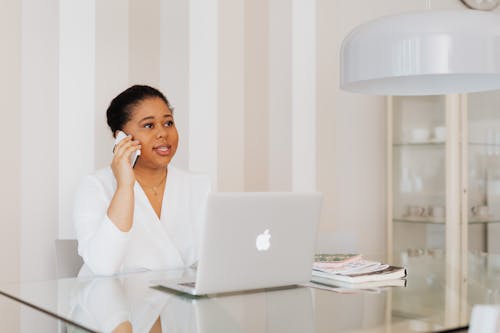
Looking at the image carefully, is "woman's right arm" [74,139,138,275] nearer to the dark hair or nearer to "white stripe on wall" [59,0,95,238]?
the dark hair

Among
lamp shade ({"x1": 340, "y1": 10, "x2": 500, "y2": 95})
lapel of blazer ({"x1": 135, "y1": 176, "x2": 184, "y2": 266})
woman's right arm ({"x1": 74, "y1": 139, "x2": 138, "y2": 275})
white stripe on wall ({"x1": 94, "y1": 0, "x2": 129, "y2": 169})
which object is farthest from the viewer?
white stripe on wall ({"x1": 94, "y1": 0, "x2": 129, "y2": 169})

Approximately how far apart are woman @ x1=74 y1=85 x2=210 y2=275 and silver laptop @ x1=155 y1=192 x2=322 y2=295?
0.38m

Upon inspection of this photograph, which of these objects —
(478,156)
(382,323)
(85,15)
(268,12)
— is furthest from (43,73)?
(478,156)

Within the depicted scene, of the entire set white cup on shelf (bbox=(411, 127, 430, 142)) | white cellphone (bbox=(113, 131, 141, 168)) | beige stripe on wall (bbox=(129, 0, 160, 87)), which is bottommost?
white cellphone (bbox=(113, 131, 141, 168))

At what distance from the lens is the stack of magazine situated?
6.42 feet

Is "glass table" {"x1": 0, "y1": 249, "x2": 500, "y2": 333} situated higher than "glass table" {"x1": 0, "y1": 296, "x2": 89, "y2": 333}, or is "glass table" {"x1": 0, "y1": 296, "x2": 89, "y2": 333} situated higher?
"glass table" {"x1": 0, "y1": 249, "x2": 500, "y2": 333}

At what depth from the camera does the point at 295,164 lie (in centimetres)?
374

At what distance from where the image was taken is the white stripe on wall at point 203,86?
10.8 ft

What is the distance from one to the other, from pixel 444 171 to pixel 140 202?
6.83 ft

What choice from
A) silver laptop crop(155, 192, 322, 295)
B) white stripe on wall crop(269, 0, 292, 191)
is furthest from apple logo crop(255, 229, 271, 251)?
white stripe on wall crop(269, 0, 292, 191)

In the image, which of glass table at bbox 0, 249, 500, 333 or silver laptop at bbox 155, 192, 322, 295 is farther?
silver laptop at bbox 155, 192, 322, 295

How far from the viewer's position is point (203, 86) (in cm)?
334

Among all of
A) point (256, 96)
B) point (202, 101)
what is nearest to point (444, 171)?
point (256, 96)

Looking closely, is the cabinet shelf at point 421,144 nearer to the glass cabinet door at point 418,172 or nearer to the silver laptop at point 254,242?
the glass cabinet door at point 418,172
